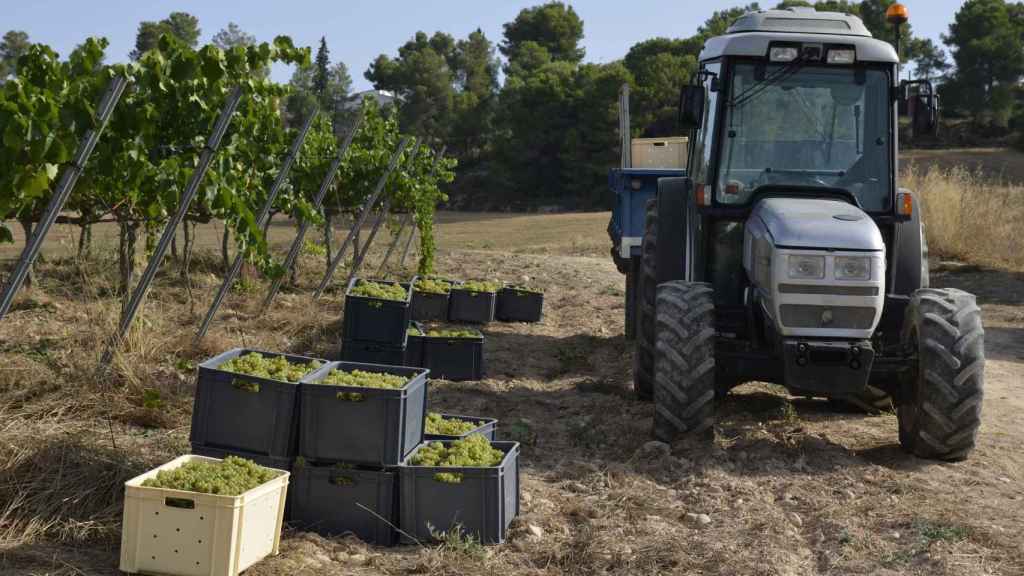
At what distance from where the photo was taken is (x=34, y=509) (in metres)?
4.75

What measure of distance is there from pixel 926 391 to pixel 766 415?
1466mm

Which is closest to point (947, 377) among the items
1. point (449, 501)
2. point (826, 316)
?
point (826, 316)

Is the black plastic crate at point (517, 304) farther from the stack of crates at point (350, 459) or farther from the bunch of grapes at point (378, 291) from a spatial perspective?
the stack of crates at point (350, 459)

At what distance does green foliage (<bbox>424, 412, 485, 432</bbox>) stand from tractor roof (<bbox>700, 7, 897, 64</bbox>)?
9.89ft

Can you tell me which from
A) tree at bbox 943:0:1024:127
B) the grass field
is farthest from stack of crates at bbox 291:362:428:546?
tree at bbox 943:0:1024:127

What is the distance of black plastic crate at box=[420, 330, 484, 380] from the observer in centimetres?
892

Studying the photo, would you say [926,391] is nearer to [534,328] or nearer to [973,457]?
[973,457]

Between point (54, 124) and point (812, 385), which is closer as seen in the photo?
point (54, 124)

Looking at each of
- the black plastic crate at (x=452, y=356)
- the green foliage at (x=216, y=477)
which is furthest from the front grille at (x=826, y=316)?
the black plastic crate at (x=452, y=356)

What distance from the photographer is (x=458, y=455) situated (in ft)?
16.7

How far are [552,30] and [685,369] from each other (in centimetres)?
7549

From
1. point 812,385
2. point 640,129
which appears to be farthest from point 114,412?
point 640,129

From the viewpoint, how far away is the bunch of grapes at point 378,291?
9.03 meters

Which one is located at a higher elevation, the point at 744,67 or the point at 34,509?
the point at 744,67
